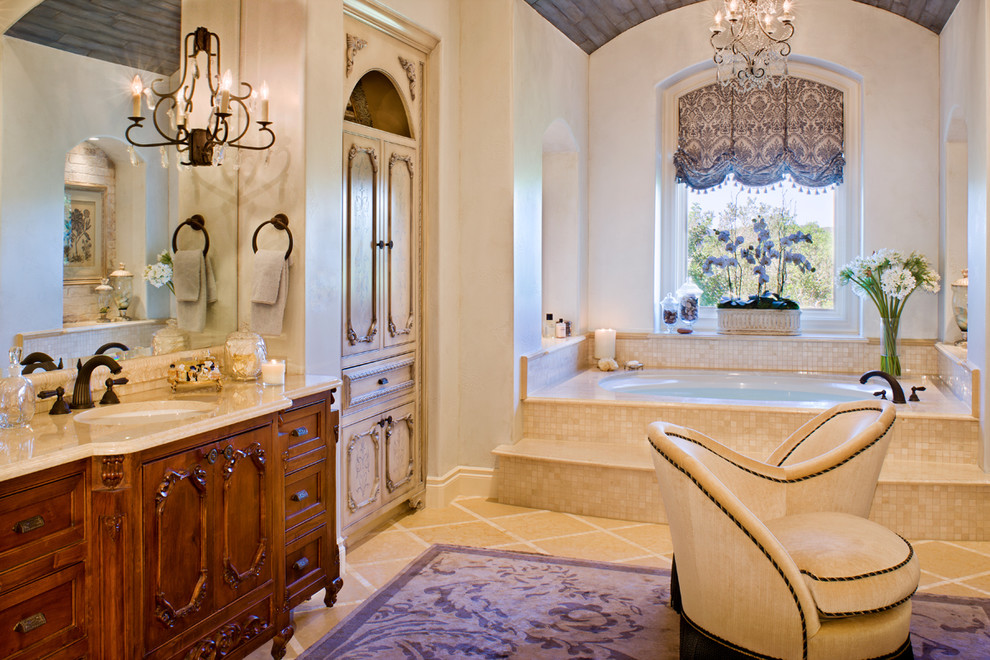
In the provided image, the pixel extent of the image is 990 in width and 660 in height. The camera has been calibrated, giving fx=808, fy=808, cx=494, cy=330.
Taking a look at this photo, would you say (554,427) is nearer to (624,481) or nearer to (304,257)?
(624,481)

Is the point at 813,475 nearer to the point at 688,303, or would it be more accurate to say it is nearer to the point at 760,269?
the point at 688,303

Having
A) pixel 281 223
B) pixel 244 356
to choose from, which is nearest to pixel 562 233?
pixel 281 223

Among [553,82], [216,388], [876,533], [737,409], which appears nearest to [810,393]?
[737,409]

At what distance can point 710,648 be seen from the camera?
2188 millimetres

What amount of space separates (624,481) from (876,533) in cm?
180

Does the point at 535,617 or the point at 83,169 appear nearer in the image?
the point at 83,169

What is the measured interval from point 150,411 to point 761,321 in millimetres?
4335

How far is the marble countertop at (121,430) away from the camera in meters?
1.78

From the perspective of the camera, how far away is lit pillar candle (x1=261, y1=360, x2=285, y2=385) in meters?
2.80

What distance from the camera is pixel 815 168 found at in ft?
18.6

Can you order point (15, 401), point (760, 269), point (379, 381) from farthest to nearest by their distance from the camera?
point (760, 269)
point (379, 381)
point (15, 401)

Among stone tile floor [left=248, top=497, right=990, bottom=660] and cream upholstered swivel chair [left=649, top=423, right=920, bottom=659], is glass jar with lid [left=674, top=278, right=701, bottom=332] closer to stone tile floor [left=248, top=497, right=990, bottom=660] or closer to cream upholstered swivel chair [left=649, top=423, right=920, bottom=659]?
stone tile floor [left=248, top=497, right=990, bottom=660]

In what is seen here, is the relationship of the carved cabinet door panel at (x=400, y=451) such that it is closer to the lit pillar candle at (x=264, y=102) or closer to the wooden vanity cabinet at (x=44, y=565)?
the lit pillar candle at (x=264, y=102)

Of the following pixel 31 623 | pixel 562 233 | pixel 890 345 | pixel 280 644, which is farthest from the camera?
pixel 562 233
